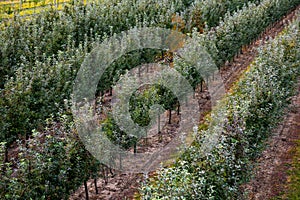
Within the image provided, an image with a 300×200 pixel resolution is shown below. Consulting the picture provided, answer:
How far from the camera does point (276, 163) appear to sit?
18734 millimetres

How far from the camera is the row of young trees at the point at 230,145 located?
10359 millimetres

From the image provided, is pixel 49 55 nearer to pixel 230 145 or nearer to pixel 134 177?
pixel 134 177

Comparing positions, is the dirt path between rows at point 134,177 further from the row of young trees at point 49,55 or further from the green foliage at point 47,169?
the row of young trees at point 49,55

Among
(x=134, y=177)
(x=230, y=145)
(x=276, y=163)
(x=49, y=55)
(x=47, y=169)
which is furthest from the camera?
(x=49, y=55)

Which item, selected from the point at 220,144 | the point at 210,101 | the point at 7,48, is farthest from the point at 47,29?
the point at 220,144

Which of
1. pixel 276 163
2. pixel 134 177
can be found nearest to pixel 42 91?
pixel 134 177

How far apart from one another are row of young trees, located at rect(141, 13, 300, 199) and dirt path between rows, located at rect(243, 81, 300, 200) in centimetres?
209

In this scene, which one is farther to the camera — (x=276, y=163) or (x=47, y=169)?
(x=276, y=163)

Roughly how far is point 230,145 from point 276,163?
6.73 metres

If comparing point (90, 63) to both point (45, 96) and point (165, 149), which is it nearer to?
point (45, 96)

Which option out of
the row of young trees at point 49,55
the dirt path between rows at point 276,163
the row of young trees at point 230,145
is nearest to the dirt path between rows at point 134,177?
the row of young trees at point 230,145

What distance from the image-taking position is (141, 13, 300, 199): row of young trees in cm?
1036

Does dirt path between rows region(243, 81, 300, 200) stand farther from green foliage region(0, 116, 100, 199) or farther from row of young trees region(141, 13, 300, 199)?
green foliage region(0, 116, 100, 199)

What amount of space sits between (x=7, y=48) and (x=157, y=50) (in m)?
9.48
